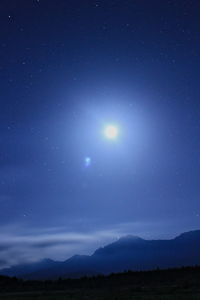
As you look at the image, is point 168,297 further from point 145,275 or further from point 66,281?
point 66,281

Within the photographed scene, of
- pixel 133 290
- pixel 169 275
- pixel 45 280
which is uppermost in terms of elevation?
pixel 45 280

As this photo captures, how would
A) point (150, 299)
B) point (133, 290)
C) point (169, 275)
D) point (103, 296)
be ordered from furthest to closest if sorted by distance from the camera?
point (169, 275)
point (133, 290)
point (103, 296)
point (150, 299)

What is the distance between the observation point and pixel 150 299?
105 feet

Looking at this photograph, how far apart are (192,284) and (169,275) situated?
7242mm

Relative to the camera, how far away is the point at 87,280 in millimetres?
52250

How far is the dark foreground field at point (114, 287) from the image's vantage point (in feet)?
122

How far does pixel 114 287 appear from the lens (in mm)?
45188

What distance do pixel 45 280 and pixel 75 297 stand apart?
19772 mm

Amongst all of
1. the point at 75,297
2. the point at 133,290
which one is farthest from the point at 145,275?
the point at 75,297

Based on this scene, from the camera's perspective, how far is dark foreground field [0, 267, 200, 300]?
37.2m

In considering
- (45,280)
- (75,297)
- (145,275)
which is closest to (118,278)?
(145,275)

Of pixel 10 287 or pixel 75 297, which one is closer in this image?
pixel 75 297

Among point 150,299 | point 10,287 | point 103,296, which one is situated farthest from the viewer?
point 10,287

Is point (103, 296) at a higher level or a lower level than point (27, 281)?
lower
